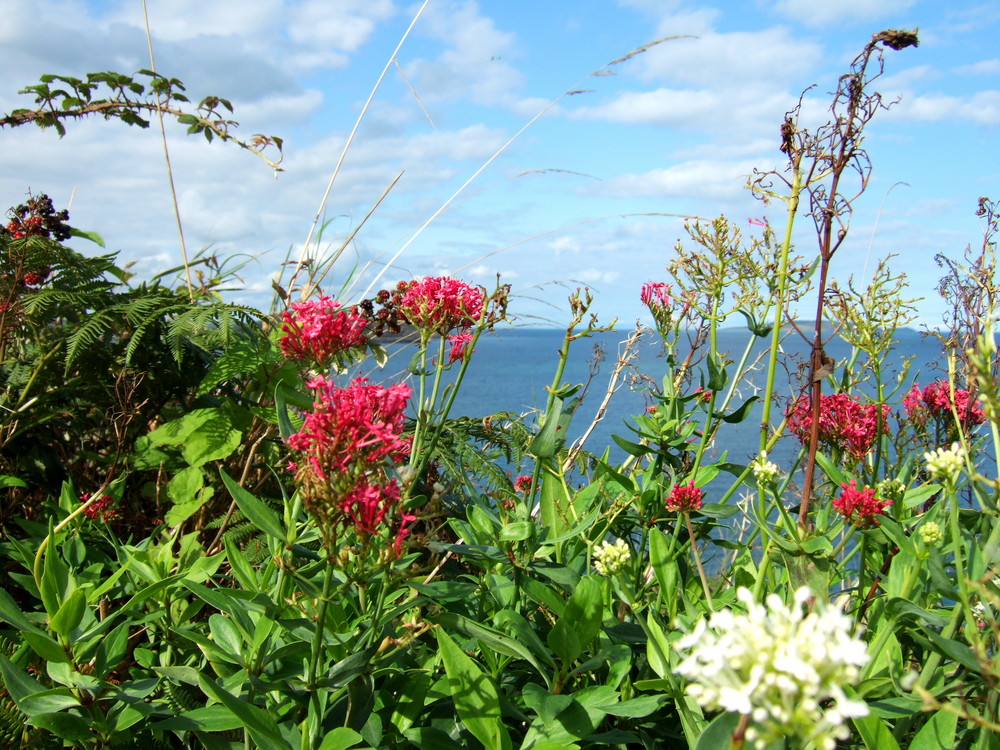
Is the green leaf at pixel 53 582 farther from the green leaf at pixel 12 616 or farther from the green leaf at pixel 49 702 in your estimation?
the green leaf at pixel 49 702

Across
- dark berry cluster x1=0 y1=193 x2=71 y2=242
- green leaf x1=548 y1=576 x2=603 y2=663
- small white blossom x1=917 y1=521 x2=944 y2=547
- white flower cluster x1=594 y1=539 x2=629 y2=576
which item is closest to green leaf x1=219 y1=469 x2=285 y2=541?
green leaf x1=548 y1=576 x2=603 y2=663

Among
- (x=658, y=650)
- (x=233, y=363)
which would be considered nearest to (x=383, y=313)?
(x=233, y=363)

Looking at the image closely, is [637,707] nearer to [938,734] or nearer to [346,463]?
[938,734]

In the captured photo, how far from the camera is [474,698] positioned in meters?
1.29

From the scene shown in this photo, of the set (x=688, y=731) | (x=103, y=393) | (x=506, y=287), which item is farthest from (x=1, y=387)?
(x=688, y=731)

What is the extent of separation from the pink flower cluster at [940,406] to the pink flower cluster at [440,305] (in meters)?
1.37

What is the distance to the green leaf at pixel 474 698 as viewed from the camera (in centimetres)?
126

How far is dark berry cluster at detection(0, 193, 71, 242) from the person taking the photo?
2646mm

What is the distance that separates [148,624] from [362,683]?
0.69 metres

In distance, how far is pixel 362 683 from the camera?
1.35 metres

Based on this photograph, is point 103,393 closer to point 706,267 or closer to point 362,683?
point 362,683

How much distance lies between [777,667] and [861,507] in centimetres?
89

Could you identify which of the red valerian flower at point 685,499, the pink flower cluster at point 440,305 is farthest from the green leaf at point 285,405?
the red valerian flower at point 685,499

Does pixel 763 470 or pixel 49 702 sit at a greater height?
pixel 763 470
